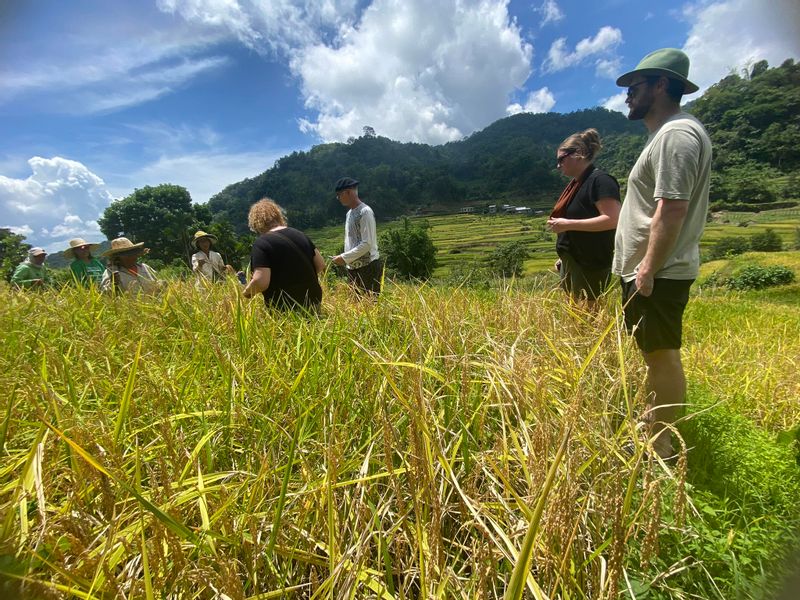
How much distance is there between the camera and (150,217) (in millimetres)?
50125

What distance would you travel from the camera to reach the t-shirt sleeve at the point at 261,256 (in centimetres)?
269

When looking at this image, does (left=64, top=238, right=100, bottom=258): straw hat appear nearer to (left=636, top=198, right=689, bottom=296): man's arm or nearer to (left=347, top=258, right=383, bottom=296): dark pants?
(left=347, top=258, right=383, bottom=296): dark pants

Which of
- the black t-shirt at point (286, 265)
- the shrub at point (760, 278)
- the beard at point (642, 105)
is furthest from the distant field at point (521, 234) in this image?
the beard at point (642, 105)

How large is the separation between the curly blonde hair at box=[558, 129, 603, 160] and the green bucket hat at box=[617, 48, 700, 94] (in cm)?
94

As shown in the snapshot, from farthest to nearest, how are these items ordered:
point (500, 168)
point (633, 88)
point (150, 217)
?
point (500, 168)
point (150, 217)
point (633, 88)

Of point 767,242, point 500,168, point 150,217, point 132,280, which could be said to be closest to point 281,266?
point 132,280

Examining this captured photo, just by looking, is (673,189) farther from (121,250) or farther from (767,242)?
(767,242)

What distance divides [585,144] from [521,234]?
51155 millimetres

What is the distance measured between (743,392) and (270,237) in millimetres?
3881

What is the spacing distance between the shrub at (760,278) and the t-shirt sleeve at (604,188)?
26114 mm

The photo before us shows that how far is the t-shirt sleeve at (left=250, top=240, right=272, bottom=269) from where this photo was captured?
2686 mm

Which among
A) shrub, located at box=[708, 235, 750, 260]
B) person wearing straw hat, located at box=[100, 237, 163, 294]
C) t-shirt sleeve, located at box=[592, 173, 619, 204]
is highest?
t-shirt sleeve, located at box=[592, 173, 619, 204]

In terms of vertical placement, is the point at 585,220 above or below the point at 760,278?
above

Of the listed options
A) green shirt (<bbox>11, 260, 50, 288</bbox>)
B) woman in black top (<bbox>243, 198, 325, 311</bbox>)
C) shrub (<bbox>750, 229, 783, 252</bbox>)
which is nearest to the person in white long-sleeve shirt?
woman in black top (<bbox>243, 198, 325, 311</bbox>)
